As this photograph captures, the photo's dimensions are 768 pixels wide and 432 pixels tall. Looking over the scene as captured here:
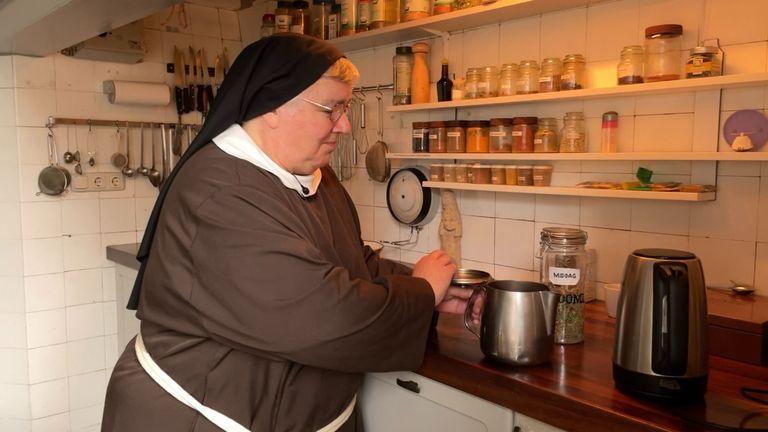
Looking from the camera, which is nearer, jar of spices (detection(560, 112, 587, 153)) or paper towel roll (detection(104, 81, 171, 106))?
jar of spices (detection(560, 112, 587, 153))

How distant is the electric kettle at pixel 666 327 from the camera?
3.52 ft

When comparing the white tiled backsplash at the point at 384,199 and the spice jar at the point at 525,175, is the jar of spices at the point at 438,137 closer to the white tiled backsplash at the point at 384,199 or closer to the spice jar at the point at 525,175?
the white tiled backsplash at the point at 384,199

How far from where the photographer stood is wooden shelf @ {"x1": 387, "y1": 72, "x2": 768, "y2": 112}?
1.48 meters

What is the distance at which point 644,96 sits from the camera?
1787 millimetres

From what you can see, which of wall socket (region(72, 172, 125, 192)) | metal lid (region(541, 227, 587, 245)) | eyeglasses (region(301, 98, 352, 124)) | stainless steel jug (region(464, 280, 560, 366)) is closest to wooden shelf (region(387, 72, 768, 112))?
Answer: metal lid (region(541, 227, 587, 245))

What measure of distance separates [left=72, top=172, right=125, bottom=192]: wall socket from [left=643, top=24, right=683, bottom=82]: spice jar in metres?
2.14

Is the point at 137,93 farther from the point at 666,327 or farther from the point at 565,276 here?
the point at 666,327

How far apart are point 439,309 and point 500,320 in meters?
0.25

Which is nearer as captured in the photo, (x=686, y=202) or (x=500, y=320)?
(x=500, y=320)

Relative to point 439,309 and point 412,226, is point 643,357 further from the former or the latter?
point 412,226

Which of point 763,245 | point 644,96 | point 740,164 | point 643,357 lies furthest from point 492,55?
point 643,357

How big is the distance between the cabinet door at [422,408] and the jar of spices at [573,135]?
0.86 metres

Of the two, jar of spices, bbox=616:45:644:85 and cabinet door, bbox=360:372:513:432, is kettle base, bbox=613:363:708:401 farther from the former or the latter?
jar of spices, bbox=616:45:644:85

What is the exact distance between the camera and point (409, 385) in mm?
1476
